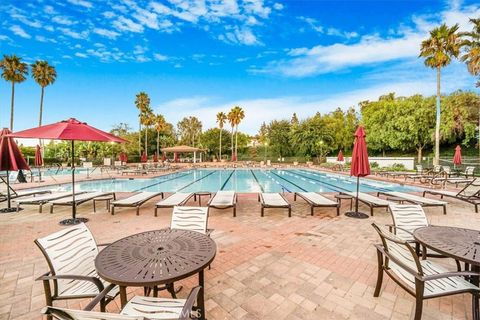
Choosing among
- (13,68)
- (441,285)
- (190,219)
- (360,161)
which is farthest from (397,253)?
(13,68)

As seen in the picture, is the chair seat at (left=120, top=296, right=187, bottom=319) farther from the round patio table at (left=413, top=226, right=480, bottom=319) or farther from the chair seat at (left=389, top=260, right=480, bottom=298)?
the round patio table at (left=413, top=226, right=480, bottom=319)

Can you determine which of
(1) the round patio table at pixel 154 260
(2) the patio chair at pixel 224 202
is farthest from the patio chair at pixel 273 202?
(1) the round patio table at pixel 154 260

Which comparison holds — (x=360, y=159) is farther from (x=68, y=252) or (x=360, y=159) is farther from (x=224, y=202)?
(x=68, y=252)

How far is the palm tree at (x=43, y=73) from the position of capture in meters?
23.6

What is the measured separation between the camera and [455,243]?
2.45 metres

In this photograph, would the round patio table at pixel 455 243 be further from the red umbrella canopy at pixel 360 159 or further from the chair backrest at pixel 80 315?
the red umbrella canopy at pixel 360 159

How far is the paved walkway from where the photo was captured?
2463 millimetres

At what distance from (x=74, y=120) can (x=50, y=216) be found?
3.09 m

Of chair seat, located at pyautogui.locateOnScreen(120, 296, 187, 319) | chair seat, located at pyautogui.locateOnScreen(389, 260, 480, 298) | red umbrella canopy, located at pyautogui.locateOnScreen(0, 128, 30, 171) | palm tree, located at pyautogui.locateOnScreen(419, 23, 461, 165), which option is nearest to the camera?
chair seat, located at pyautogui.locateOnScreen(120, 296, 187, 319)

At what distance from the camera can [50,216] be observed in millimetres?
6281

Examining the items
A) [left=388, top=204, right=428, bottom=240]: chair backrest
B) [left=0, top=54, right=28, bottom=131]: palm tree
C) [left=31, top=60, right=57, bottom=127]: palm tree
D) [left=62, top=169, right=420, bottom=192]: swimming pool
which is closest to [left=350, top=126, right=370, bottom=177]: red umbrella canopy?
[left=388, top=204, right=428, bottom=240]: chair backrest

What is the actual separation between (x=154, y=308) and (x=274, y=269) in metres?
2.02

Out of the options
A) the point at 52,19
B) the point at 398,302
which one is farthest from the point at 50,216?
the point at 52,19

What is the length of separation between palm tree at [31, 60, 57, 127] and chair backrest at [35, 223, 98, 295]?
30.5m
